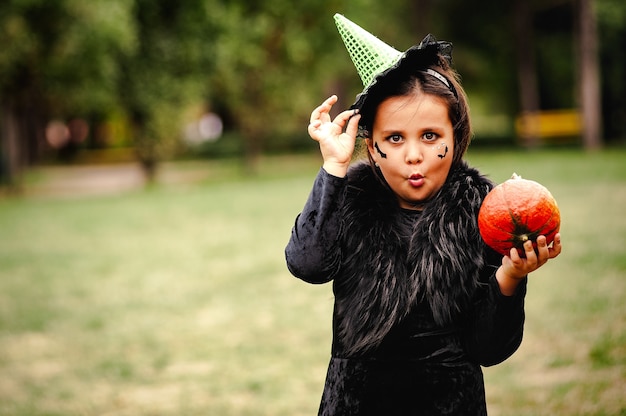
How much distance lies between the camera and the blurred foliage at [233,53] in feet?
62.4

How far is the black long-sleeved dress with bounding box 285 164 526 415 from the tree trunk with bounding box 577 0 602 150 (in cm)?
2410

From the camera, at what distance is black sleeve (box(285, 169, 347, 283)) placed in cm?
217

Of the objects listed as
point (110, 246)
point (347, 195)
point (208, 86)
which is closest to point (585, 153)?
point (208, 86)

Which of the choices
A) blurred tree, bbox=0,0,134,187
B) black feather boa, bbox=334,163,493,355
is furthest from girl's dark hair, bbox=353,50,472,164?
blurred tree, bbox=0,0,134,187

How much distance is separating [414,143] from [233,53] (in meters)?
22.4

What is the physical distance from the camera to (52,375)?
576cm

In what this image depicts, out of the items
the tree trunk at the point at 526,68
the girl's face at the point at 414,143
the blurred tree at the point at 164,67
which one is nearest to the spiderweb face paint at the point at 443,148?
the girl's face at the point at 414,143

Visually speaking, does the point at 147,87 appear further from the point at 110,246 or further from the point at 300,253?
the point at 300,253

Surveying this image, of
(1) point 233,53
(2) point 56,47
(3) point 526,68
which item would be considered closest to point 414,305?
(2) point 56,47

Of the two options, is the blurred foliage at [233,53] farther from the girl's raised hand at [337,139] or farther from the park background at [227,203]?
the girl's raised hand at [337,139]

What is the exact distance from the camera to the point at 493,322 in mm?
2137

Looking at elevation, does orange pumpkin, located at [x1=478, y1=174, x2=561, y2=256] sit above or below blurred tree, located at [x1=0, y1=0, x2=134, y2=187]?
below

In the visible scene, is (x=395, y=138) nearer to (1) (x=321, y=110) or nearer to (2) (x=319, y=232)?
(1) (x=321, y=110)

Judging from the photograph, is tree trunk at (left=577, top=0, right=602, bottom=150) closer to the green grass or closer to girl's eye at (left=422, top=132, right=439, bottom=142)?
the green grass
